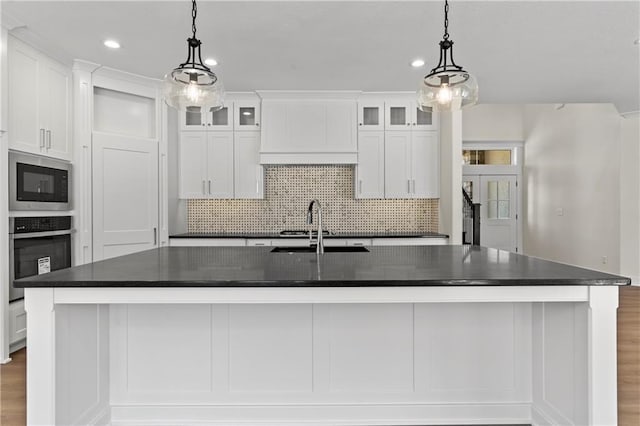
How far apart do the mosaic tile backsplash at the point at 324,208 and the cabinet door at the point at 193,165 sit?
0.51 metres

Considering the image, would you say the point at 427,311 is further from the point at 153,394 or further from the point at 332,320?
the point at 153,394

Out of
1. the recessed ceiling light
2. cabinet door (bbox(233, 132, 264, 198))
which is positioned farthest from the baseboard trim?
cabinet door (bbox(233, 132, 264, 198))

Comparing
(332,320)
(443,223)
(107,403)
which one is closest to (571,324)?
(332,320)

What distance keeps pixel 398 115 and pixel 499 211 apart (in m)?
4.32

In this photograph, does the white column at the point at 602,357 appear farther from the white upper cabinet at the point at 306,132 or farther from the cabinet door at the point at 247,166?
the cabinet door at the point at 247,166

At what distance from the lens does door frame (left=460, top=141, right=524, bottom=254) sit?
26.6 feet

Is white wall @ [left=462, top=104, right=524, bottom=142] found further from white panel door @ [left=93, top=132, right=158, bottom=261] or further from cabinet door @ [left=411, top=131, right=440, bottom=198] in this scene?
white panel door @ [left=93, top=132, right=158, bottom=261]

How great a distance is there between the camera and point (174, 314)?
215 cm

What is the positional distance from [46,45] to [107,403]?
2941mm

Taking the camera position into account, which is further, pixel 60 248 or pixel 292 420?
pixel 60 248

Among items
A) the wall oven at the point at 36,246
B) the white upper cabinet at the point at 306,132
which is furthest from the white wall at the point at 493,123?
the wall oven at the point at 36,246

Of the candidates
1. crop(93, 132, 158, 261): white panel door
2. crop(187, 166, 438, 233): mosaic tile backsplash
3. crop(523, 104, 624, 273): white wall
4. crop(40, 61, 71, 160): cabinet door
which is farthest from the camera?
crop(523, 104, 624, 273): white wall

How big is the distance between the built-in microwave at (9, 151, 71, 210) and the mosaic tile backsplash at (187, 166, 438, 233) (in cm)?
188

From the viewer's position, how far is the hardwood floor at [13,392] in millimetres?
2246
